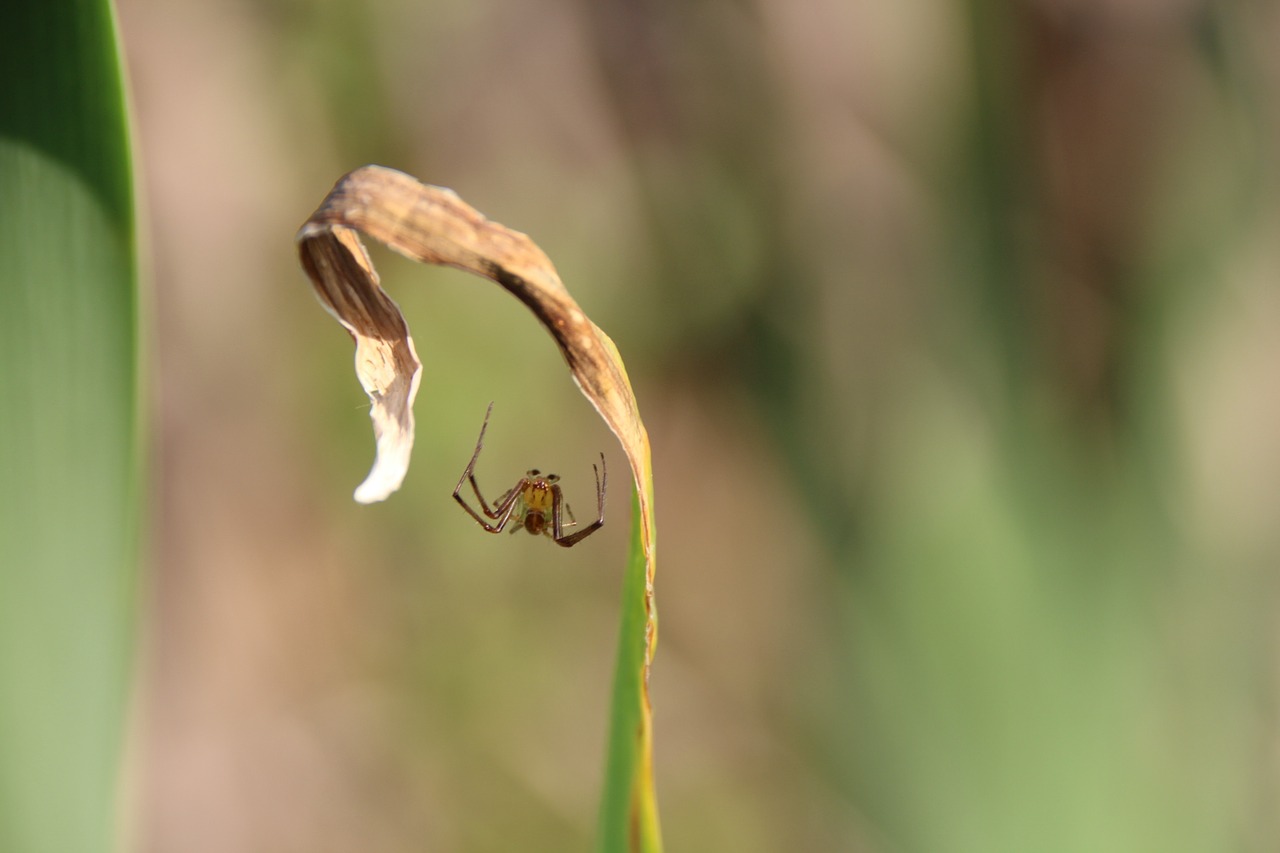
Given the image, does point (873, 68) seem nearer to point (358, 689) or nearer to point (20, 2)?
point (20, 2)

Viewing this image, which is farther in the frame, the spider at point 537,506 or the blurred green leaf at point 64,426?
the spider at point 537,506

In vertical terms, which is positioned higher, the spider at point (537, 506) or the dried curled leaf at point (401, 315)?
the dried curled leaf at point (401, 315)

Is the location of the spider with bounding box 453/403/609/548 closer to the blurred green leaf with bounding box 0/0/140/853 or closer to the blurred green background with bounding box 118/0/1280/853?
the blurred green background with bounding box 118/0/1280/853

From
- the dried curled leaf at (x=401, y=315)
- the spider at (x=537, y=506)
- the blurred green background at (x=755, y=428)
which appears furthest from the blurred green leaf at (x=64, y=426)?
the blurred green background at (x=755, y=428)

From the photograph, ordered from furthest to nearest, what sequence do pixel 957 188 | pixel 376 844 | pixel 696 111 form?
1. pixel 376 844
2. pixel 696 111
3. pixel 957 188

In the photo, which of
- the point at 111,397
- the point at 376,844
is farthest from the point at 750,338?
the point at 376,844

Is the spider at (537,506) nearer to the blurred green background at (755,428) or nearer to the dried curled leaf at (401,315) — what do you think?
the blurred green background at (755,428)
